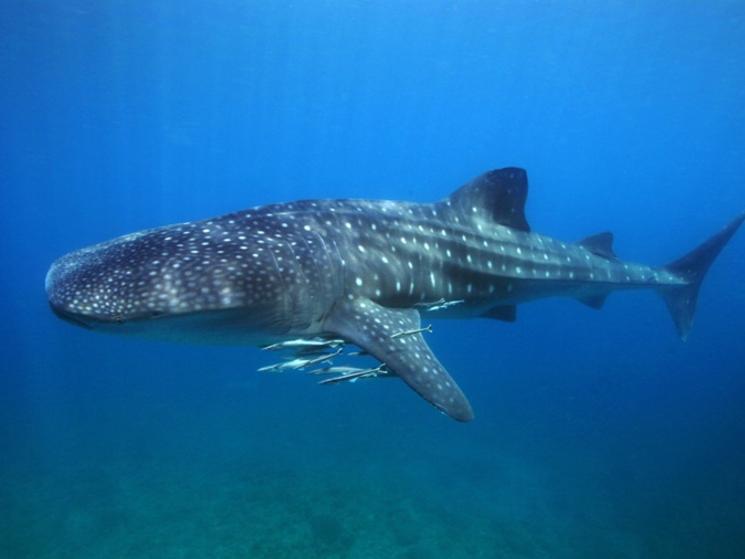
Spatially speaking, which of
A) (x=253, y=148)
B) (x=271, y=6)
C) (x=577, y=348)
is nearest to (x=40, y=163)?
(x=253, y=148)

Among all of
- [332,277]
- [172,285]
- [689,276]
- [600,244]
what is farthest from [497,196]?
[689,276]

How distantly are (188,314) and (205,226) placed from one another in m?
1.23

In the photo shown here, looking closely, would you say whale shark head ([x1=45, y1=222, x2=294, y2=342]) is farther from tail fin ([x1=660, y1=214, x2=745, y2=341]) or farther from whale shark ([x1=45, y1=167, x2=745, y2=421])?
tail fin ([x1=660, y1=214, x2=745, y2=341])

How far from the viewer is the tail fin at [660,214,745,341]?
1024 cm

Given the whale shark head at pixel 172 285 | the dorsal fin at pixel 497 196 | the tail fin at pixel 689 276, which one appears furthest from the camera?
the tail fin at pixel 689 276

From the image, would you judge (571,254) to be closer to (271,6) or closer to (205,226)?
(205,226)

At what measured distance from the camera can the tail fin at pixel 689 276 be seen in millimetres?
10242

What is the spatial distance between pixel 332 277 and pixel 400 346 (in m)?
1.00

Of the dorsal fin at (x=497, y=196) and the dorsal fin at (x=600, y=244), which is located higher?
the dorsal fin at (x=497, y=196)

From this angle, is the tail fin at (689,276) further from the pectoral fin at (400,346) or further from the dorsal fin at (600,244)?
the pectoral fin at (400,346)

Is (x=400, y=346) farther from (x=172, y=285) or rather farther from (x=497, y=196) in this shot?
(x=497, y=196)

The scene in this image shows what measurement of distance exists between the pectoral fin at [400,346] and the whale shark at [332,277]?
1 cm

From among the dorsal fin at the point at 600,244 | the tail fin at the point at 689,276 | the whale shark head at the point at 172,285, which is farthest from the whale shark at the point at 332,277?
the tail fin at the point at 689,276

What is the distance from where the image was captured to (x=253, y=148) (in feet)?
280
